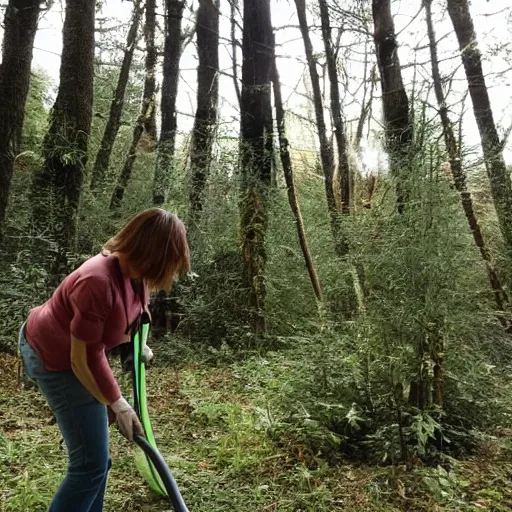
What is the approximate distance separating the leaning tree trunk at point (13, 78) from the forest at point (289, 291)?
0.06 ft

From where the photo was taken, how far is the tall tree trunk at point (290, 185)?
6.18 m

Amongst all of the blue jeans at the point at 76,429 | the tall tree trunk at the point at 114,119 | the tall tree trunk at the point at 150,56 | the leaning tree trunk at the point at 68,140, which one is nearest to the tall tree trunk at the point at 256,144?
the leaning tree trunk at the point at 68,140

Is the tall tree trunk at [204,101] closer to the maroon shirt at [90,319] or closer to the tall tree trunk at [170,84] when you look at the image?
the tall tree trunk at [170,84]

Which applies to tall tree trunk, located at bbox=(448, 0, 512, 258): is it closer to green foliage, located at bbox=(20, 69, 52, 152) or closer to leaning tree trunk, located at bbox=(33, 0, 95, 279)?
leaning tree trunk, located at bbox=(33, 0, 95, 279)

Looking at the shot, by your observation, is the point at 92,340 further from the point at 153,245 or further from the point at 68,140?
the point at 68,140

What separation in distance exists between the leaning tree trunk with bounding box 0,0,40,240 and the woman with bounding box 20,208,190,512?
9.55ft

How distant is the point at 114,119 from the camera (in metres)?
9.54

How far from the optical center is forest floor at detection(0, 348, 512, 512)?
295 cm

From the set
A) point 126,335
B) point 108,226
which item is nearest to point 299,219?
point 108,226

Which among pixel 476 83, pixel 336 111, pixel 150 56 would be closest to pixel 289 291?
pixel 336 111

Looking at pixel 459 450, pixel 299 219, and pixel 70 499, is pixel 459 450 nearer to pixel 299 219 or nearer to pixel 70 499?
Result: pixel 70 499

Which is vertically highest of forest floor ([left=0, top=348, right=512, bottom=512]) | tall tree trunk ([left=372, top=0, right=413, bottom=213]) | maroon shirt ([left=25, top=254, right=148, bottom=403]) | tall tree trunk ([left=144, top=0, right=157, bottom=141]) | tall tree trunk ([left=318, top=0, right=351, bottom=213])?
tall tree trunk ([left=144, top=0, right=157, bottom=141])

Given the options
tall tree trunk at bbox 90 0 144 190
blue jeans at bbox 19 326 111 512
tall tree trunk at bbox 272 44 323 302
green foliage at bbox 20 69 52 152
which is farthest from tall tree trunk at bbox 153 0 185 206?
blue jeans at bbox 19 326 111 512

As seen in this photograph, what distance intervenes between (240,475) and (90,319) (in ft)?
6.01
